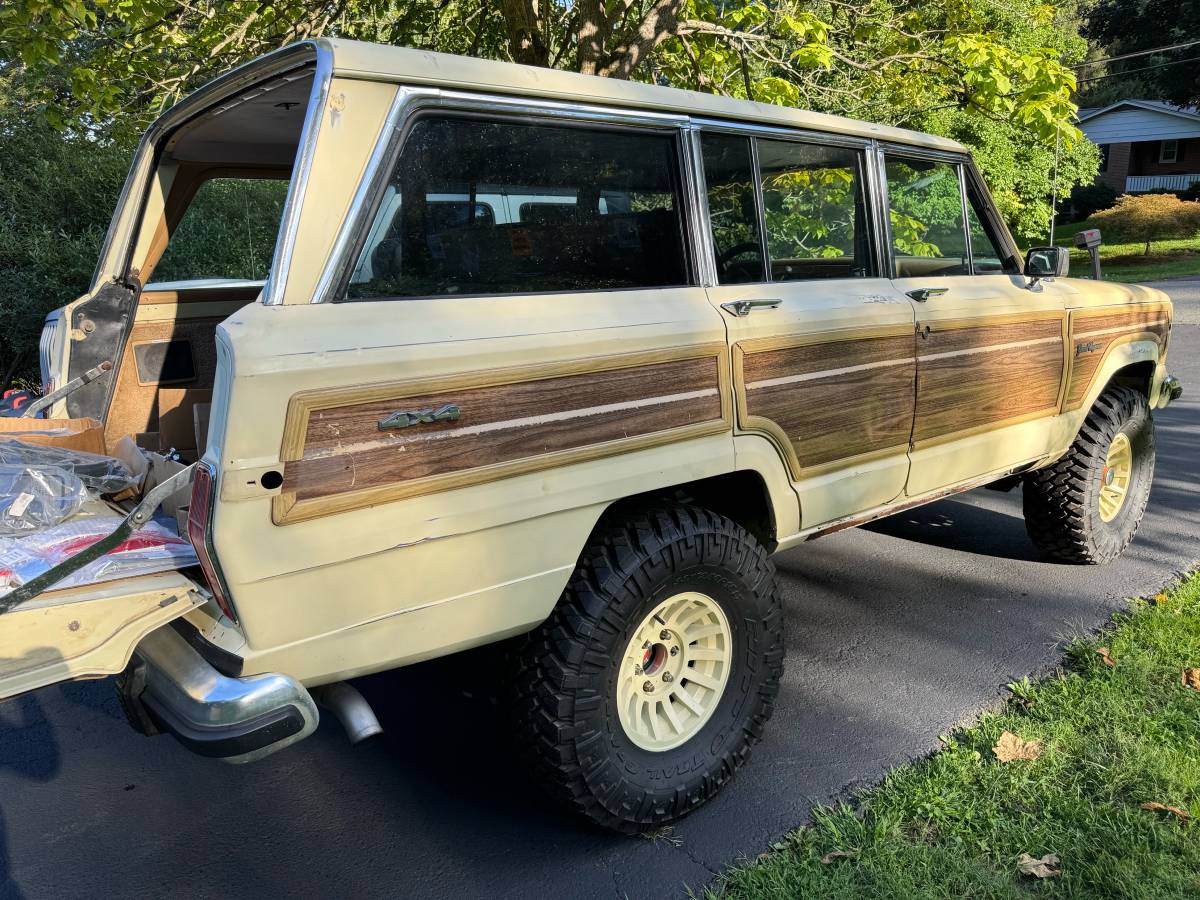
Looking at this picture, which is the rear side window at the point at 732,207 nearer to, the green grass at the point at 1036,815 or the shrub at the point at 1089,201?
the green grass at the point at 1036,815

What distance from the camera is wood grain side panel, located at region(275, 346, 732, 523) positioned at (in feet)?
6.58

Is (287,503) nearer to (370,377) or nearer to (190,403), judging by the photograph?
(370,377)

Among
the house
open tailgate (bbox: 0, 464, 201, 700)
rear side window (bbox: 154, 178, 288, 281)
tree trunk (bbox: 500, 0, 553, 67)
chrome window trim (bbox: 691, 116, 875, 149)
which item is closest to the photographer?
open tailgate (bbox: 0, 464, 201, 700)

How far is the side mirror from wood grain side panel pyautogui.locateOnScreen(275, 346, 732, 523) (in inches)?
82.4

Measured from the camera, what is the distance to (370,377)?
6.75 feet

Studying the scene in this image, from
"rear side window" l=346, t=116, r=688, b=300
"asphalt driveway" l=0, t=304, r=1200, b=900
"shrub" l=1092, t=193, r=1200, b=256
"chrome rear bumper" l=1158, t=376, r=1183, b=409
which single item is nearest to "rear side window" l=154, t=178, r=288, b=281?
"asphalt driveway" l=0, t=304, r=1200, b=900

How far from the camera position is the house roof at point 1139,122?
115 feet

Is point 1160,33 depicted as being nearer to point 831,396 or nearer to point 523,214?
point 831,396

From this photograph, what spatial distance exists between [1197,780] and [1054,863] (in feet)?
2.21

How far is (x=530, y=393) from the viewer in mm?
2305

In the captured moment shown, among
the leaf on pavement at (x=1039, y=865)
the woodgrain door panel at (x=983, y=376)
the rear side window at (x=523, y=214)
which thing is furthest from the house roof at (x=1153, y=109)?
the leaf on pavement at (x=1039, y=865)

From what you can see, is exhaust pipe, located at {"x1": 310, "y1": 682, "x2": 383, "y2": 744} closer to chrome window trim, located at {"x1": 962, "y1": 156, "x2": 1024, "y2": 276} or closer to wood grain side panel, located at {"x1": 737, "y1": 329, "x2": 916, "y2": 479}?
wood grain side panel, located at {"x1": 737, "y1": 329, "x2": 916, "y2": 479}

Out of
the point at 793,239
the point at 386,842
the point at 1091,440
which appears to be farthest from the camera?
the point at 1091,440

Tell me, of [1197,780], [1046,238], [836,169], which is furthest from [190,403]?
[1046,238]
